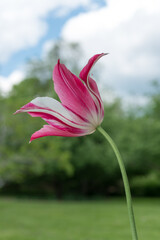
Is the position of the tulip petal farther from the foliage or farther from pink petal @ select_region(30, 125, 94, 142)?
the foliage

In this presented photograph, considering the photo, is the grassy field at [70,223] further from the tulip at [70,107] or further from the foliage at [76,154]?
the tulip at [70,107]

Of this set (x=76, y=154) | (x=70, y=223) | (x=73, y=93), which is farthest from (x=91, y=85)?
(x=76, y=154)

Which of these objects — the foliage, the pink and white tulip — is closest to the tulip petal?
the pink and white tulip

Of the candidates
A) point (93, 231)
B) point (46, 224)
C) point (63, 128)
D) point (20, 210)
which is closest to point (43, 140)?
point (20, 210)

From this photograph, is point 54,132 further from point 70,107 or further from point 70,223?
point 70,223

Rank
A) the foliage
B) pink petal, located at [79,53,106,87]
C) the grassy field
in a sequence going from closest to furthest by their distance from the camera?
1. pink petal, located at [79,53,106,87]
2. the grassy field
3. the foliage

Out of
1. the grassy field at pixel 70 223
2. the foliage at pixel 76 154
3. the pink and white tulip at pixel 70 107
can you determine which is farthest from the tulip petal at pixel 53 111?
the foliage at pixel 76 154

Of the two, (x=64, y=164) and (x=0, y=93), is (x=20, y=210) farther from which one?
(x=0, y=93)

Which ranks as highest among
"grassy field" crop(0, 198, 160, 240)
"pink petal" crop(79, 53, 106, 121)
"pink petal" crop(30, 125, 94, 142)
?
"grassy field" crop(0, 198, 160, 240)
